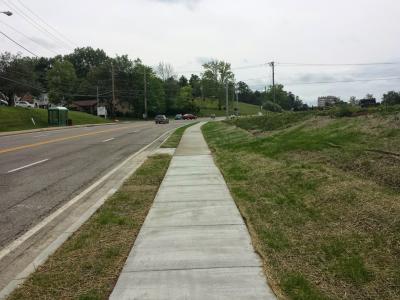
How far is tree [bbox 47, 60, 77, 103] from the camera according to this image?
4409 inches

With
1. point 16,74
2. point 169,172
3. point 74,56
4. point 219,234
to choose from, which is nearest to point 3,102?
point 16,74

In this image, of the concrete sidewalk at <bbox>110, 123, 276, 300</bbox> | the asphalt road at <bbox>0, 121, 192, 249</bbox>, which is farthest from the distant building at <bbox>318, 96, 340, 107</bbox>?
the concrete sidewalk at <bbox>110, 123, 276, 300</bbox>

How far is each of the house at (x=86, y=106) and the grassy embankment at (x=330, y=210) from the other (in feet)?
339

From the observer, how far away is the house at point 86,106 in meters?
114

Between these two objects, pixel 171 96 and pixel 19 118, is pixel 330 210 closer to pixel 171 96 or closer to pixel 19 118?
pixel 19 118

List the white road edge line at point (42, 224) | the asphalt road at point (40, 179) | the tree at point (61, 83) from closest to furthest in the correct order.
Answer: the white road edge line at point (42, 224) < the asphalt road at point (40, 179) < the tree at point (61, 83)

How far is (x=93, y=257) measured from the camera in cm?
558

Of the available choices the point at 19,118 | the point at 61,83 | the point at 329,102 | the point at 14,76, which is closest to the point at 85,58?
the point at 61,83

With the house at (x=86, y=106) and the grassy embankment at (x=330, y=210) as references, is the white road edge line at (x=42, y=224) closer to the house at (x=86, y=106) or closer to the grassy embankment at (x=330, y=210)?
the grassy embankment at (x=330, y=210)

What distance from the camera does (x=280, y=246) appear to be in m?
5.76

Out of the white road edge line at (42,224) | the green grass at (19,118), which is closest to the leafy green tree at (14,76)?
the green grass at (19,118)

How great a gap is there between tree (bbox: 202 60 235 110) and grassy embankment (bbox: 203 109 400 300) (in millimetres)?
130999

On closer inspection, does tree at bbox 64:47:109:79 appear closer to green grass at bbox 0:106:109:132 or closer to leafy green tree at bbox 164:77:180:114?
leafy green tree at bbox 164:77:180:114

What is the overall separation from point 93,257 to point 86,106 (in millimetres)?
113475
